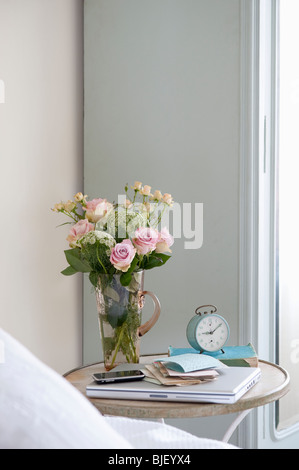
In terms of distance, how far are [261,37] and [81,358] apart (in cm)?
126

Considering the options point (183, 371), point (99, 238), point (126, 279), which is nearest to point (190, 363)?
point (183, 371)

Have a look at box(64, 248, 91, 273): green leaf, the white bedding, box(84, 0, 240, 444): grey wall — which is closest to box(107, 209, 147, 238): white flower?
box(64, 248, 91, 273): green leaf

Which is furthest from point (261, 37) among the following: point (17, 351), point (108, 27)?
point (17, 351)

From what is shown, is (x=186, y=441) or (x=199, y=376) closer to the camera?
(x=186, y=441)

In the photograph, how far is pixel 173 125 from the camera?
1923mm

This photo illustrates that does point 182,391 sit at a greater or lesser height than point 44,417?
lesser

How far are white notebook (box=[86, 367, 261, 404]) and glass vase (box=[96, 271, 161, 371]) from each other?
0.61 feet

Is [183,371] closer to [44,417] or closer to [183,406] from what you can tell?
[183,406]

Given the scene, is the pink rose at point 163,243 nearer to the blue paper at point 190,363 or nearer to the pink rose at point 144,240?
the pink rose at point 144,240

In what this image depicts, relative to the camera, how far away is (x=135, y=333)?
1454 millimetres

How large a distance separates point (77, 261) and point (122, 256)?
151 millimetres

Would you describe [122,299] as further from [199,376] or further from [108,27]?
[108,27]

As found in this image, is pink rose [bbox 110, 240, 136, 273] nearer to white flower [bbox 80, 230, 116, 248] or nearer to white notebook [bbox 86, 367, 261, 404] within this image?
white flower [bbox 80, 230, 116, 248]

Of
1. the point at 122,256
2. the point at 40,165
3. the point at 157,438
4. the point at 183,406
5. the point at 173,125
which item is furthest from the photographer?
the point at 173,125
